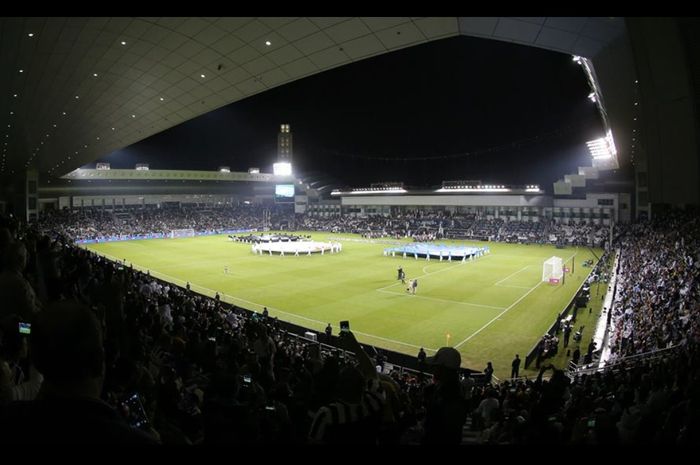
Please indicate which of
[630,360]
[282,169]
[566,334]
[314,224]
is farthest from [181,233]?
[630,360]

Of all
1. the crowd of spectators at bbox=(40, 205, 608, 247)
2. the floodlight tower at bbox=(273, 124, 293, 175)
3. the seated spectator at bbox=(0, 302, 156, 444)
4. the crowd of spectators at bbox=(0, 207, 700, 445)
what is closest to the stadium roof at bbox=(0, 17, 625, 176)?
the crowd of spectators at bbox=(0, 207, 700, 445)

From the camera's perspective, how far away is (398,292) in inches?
1184

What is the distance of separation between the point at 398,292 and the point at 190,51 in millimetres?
20961

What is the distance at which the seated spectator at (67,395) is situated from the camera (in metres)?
1.56

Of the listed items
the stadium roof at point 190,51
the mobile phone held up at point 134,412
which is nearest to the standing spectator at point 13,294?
the mobile phone held up at point 134,412

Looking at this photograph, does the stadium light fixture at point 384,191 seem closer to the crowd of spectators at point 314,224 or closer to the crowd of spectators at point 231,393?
the crowd of spectators at point 314,224

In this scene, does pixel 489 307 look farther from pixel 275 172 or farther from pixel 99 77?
pixel 275 172

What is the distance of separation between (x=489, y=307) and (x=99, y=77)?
21969mm

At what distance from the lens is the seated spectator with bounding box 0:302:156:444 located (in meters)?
1.56

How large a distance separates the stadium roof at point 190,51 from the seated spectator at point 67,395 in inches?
341

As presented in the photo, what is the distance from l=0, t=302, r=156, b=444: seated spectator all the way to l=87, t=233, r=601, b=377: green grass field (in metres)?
16.5

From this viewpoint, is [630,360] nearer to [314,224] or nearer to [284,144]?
[314,224]
